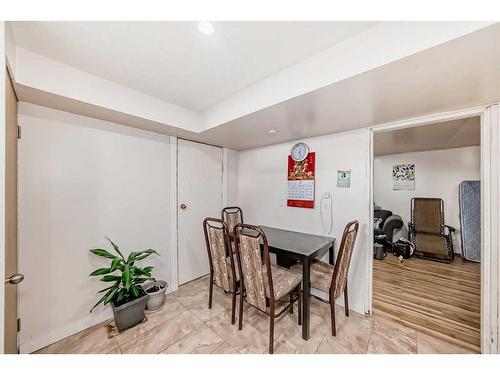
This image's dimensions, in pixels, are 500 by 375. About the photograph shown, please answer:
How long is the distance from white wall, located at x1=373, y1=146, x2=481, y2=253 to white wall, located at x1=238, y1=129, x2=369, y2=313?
9.36 feet

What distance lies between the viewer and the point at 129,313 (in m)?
1.70

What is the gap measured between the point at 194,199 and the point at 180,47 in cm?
183

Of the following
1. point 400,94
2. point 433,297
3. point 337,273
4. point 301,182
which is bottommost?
point 433,297

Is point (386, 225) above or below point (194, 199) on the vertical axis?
below

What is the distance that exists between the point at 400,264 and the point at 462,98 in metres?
2.85

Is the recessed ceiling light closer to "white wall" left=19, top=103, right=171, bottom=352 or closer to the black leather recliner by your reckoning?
"white wall" left=19, top=103, right=171, bottom=352

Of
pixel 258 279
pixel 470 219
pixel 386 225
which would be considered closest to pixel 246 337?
pixel 258 279

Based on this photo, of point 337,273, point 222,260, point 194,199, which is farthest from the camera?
point 194,199

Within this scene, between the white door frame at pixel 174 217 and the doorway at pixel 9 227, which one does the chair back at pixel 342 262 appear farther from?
the doorway at pixel 9 227

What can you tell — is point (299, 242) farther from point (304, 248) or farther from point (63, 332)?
point (63, 332)

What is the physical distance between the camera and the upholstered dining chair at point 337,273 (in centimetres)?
157

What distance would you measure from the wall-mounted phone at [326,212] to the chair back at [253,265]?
104 centimetres

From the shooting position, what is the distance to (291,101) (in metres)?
1.41

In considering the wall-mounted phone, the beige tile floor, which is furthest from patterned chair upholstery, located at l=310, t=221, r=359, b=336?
the wall-mounted phone
